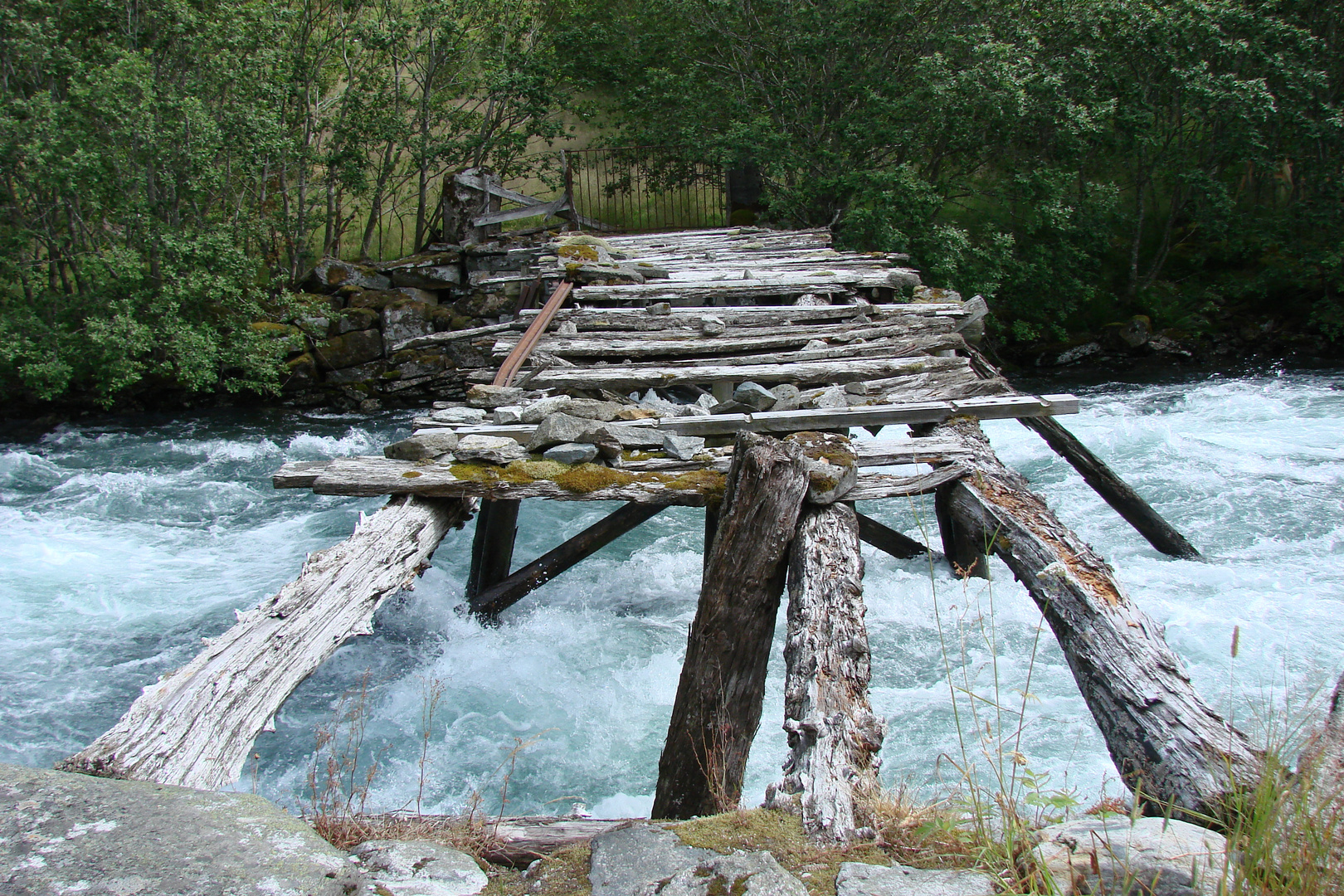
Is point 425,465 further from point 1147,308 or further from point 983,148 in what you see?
point 1147,308

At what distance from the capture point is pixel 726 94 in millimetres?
17141

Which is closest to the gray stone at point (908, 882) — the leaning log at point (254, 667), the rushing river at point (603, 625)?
the rushing river at point (603, 625)

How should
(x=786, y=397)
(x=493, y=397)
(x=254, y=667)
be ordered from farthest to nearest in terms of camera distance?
(x=493, y=397) → (x=786, y=397) → (x=254, y=667)

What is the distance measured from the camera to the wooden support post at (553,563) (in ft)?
18.6

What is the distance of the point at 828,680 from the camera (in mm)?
2475

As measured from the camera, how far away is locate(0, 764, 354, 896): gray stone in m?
1.49

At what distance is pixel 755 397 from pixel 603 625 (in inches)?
79.5

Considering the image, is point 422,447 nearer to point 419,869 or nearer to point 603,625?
point 603,625

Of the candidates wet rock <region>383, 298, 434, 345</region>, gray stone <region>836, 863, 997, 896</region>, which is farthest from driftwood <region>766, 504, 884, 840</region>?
wet rock <region>383, 298, 434, 345</region>

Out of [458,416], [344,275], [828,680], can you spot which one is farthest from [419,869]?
[344,275]

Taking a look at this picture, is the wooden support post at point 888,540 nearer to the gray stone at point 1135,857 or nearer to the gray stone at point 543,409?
the gray stone at point 543,409

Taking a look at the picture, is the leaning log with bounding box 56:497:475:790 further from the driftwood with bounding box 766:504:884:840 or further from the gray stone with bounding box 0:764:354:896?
the driftwood with bounding box 766:504:884:840

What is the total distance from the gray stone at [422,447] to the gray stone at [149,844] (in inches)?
93.0

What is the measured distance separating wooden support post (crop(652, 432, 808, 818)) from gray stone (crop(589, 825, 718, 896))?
493 millimetres
